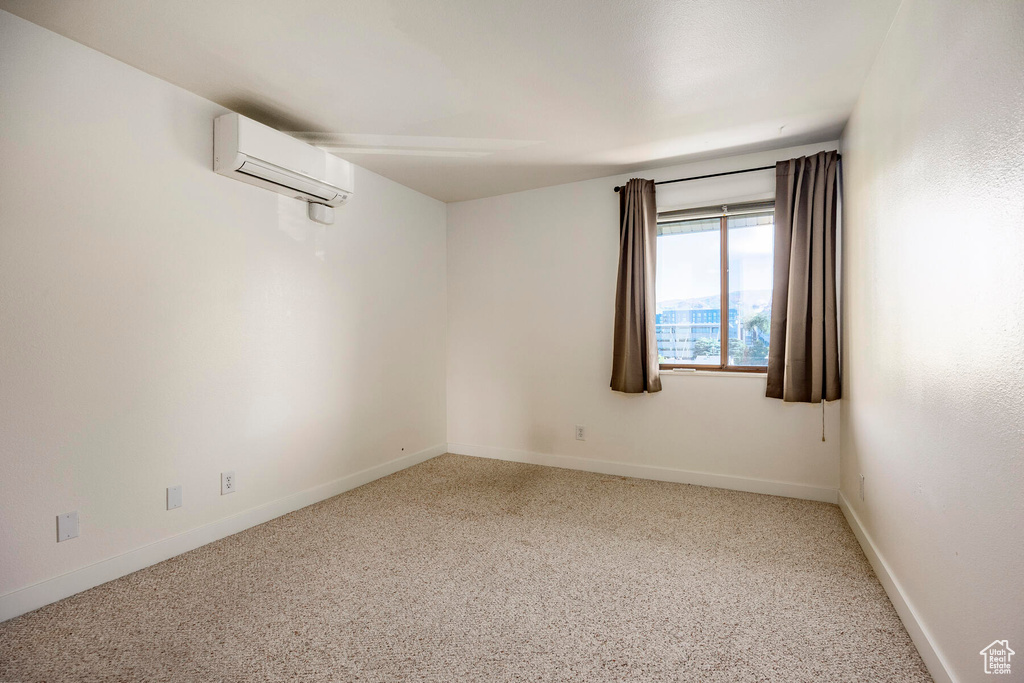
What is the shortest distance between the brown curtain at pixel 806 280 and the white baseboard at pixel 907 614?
2.99ft

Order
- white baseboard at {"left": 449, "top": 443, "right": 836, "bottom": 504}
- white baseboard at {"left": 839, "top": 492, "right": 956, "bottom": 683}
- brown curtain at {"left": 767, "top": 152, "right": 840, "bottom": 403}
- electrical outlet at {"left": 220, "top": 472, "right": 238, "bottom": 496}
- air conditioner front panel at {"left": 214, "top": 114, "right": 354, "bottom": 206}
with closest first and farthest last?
white baseboard at {"left": 839, "top": 492, "right": 956, "bottom": 683}
air conditioner front panel at {"left": 214, "top": 114, "right": 354, "bottom": 206}
electrical outlet at {"left": 220, "top": 472, "right": 238, "bottom": 496}
brown curtain at {"left": 767, "top": 152, "right": 840, "bottom": 403}
white baseboard at {"left": 449, "top": 443, "right": 836, "bottom": 504}

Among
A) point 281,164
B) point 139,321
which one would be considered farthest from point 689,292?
point 139,321

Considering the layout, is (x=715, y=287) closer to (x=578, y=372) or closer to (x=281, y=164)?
(x=578, y=372)

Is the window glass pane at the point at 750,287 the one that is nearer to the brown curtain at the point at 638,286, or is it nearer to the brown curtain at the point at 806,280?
the brown curtain at the point at 806,280

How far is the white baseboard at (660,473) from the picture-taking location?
10.7 ft

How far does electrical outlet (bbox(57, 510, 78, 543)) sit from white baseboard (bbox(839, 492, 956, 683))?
11.0ft

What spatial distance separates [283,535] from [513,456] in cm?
210

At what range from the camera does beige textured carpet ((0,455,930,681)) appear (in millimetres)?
1624

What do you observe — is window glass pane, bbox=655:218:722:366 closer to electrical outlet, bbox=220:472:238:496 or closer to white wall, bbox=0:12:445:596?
white wall, bbox=0:12:445:596

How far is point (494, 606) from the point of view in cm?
200

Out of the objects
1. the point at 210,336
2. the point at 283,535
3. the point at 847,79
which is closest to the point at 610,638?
the point at 283,535

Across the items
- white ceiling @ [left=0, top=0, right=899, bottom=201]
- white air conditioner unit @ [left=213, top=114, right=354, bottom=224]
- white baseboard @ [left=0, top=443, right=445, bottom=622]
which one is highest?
white ceiling @ [left=0, top=0, right=899, bottom=201]

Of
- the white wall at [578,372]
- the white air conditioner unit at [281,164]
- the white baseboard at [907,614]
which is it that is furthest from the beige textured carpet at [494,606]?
the white air conditioner unit at [281,164]

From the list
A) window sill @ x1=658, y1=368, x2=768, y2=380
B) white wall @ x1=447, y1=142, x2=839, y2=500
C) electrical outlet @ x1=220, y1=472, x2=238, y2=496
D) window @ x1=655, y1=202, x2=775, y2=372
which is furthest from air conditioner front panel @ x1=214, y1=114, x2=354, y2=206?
window sill @ x1=658, y1=368, x2=768, y2=380
